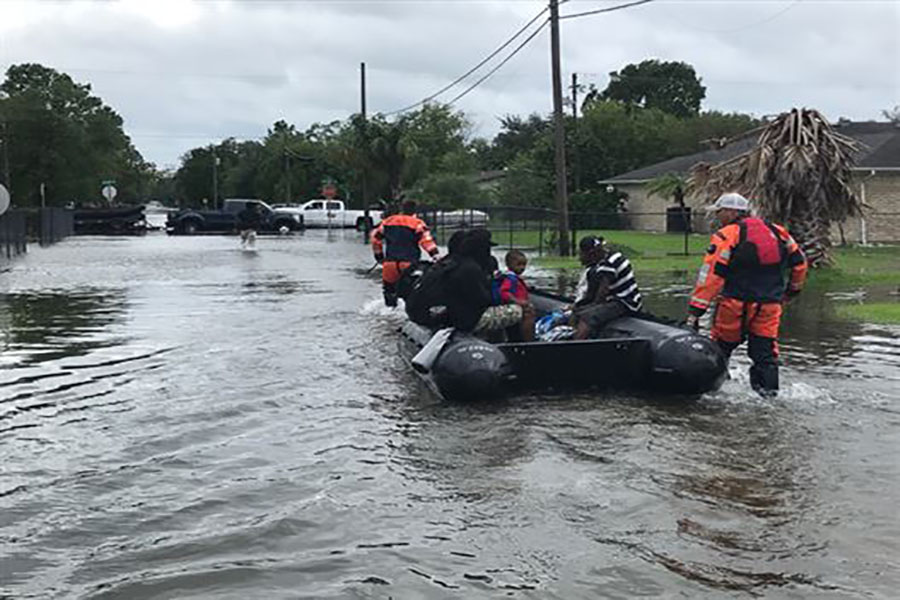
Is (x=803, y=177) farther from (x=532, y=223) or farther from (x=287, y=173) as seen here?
(x=287, y=173)

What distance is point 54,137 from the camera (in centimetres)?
6750

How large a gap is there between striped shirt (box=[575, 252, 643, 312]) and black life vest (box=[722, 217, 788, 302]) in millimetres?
1390

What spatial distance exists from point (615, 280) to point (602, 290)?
0.16m

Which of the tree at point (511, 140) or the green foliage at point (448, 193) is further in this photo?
the tree at point (511, 140)

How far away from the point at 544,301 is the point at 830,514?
6803mm

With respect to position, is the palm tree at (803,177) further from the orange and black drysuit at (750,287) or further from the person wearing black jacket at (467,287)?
the person wearing black jacket at (467,287)

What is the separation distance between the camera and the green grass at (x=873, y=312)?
1628cm

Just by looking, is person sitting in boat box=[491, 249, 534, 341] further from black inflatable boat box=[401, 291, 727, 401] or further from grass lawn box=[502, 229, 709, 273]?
grass lawn box=[502, 229, 709, 273]

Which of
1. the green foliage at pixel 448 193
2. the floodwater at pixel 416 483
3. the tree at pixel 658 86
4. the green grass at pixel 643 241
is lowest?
the floodwater at pixel 416 483

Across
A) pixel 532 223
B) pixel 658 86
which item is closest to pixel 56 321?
pixel 532 223

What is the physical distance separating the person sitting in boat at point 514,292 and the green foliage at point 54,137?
5998 cm

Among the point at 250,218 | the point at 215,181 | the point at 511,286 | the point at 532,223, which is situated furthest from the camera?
the point at 215,181

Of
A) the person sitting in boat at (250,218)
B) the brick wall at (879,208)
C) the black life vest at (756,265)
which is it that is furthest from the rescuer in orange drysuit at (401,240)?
the person sitting in boat at (250,218)

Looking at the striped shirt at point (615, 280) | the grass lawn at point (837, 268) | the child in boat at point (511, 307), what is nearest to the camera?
the child in boat at point (511, 307)
